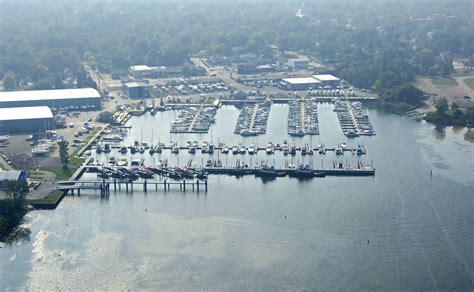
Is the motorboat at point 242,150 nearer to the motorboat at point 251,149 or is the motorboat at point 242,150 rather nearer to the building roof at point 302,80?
the motorboat at point 251,149

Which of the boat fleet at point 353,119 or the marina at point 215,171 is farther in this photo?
the boat fleet at point 353,119

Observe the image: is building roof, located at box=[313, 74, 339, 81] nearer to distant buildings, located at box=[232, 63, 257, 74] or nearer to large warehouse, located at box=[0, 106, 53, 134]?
distant buildings, located at box=[232, 63, 257, 74]

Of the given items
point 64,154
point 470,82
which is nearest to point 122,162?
point 64,154

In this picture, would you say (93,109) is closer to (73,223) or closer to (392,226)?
(73,223)

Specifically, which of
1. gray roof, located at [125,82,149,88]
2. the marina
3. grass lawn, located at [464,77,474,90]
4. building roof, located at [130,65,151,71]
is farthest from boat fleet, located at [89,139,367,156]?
building roof, located at [130,65,151,71]

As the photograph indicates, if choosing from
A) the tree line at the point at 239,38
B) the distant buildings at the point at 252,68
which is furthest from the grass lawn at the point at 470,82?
the distant buildings at the point at 252,68

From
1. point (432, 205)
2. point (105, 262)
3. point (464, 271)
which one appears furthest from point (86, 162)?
point (464, 271)

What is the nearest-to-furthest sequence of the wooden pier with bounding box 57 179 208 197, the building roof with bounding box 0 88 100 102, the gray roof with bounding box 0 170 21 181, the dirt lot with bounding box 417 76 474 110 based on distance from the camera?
1. the gray roof with bounding box 0 170 21 181
2. the wooden pier with bounding box 57 179 208 197
3. the building roof with bounding box 0 88 100 102
4. the dirt lot with bounding box 417 76 474 110
